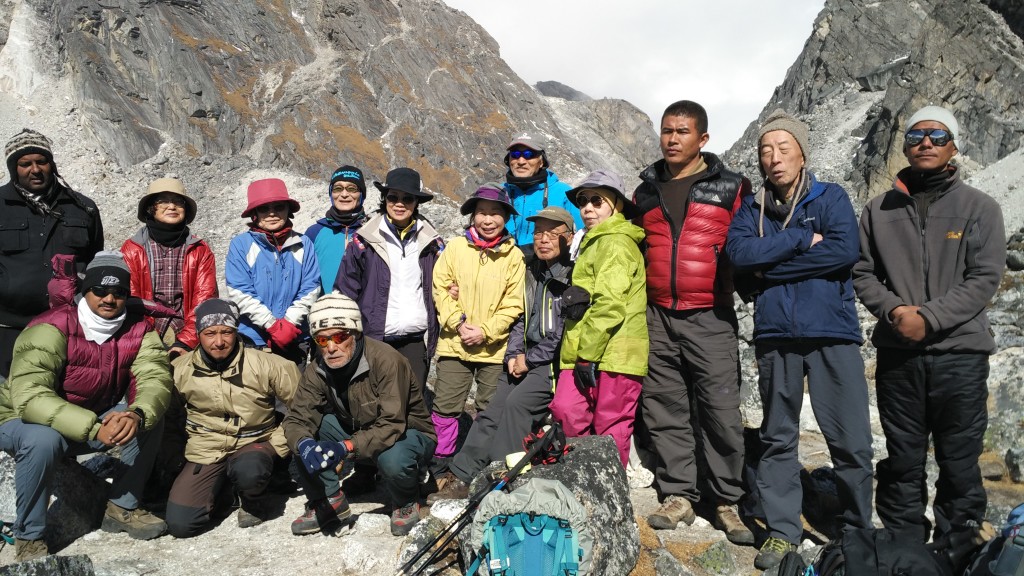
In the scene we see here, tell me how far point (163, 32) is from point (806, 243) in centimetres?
7689

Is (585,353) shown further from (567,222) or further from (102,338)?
(102,338)

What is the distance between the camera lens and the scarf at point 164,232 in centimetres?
592

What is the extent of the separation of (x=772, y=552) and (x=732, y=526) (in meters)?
0.48

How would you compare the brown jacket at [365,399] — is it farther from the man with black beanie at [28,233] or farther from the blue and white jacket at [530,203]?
the man with black beanie at [28,233]

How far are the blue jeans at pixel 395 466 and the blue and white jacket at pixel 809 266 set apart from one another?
277 cm

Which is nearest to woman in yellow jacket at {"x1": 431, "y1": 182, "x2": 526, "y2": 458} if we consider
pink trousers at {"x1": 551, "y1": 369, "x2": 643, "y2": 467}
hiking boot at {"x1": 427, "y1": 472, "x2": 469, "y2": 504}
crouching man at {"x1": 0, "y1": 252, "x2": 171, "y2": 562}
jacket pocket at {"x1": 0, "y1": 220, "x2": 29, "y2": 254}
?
hiking boot at {"x1": 427, "y1": 472, "x2": 469, "y2": 504}

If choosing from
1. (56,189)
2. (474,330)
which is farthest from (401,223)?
(56,189)

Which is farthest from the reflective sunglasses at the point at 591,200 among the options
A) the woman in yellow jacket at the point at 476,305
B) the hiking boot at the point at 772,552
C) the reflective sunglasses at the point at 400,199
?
the hiking boot at the point at 772,552

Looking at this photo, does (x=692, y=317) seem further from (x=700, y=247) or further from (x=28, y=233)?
(x=28, y=233)

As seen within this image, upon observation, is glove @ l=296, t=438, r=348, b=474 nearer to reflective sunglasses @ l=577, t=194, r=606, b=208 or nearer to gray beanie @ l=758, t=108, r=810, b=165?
reflective sunglasses @ l=577, t=194, r=606, b=208

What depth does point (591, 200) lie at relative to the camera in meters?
5.57

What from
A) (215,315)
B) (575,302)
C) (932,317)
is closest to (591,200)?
(575,302)

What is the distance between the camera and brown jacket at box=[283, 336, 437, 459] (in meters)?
5.15

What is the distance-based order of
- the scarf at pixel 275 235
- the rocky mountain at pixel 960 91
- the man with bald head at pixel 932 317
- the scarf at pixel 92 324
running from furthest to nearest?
the rocky mountain at pixel 960 91 → the scarf at pixel 275 235 → the scarf at pixel 92 324 → the man with bald head at pixel 932 317
